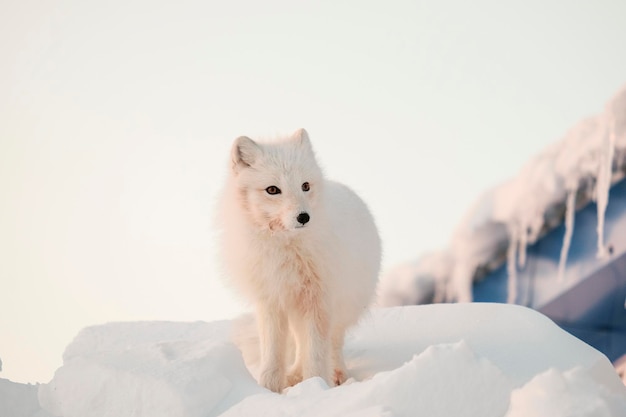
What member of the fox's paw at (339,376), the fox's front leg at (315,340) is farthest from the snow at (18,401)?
the fox's paw at (339,376)

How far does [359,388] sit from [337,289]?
139cm

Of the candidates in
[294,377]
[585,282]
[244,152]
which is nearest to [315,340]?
[294,377]

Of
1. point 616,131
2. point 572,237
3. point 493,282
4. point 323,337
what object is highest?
point 616,131

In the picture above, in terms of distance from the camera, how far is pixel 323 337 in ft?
14.9

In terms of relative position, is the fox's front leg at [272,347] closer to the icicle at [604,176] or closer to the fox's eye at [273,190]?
the fox's eye at [273,190]

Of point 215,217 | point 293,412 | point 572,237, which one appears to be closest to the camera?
point 293,412

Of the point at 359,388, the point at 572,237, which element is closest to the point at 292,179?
the point at 359,388

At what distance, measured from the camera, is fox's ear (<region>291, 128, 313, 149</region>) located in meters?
4.57

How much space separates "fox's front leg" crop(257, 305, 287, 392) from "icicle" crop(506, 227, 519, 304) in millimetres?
5020

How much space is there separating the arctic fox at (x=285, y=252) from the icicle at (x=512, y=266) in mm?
4665

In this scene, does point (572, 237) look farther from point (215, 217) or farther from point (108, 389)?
point (108, 389)

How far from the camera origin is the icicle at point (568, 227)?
8.66 meters

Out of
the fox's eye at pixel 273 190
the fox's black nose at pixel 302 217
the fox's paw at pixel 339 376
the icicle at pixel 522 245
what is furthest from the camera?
the icicle at pixel 522 245

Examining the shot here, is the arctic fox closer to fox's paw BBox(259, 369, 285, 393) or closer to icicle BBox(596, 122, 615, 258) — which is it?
fox's paw BBox(259, 369, 285, 393)
